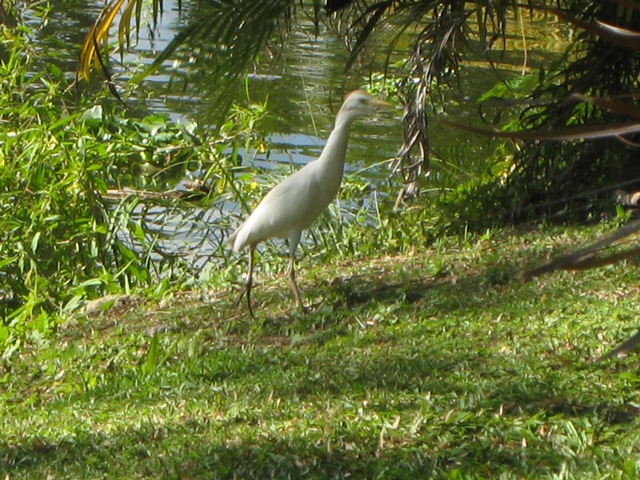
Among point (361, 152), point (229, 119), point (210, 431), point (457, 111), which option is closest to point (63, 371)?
point (210, 431)

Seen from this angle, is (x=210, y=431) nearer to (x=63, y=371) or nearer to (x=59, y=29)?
(x=63, y=371)

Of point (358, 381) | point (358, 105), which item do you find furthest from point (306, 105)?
point (358, 381)

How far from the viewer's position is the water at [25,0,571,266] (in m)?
7.63

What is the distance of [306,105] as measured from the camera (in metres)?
11.2

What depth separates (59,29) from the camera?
44.9ft

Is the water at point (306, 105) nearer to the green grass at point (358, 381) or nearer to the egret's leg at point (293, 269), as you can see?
the egret's leg at point (293, 269)

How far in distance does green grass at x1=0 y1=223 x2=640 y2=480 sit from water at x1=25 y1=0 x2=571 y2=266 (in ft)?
5.70

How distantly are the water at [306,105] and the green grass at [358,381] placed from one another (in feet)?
5.70

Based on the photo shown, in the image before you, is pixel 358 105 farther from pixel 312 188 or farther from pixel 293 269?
pixel 293 269

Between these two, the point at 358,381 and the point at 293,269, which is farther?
the point at 293,269

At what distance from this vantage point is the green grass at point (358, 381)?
10.3 feet

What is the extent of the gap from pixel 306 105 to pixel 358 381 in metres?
7.60

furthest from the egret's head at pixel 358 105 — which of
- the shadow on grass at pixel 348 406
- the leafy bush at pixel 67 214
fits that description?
the leafy bush at pixel 67 214

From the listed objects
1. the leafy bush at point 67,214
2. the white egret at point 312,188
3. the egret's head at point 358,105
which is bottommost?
the leafy bush at point 67,214
